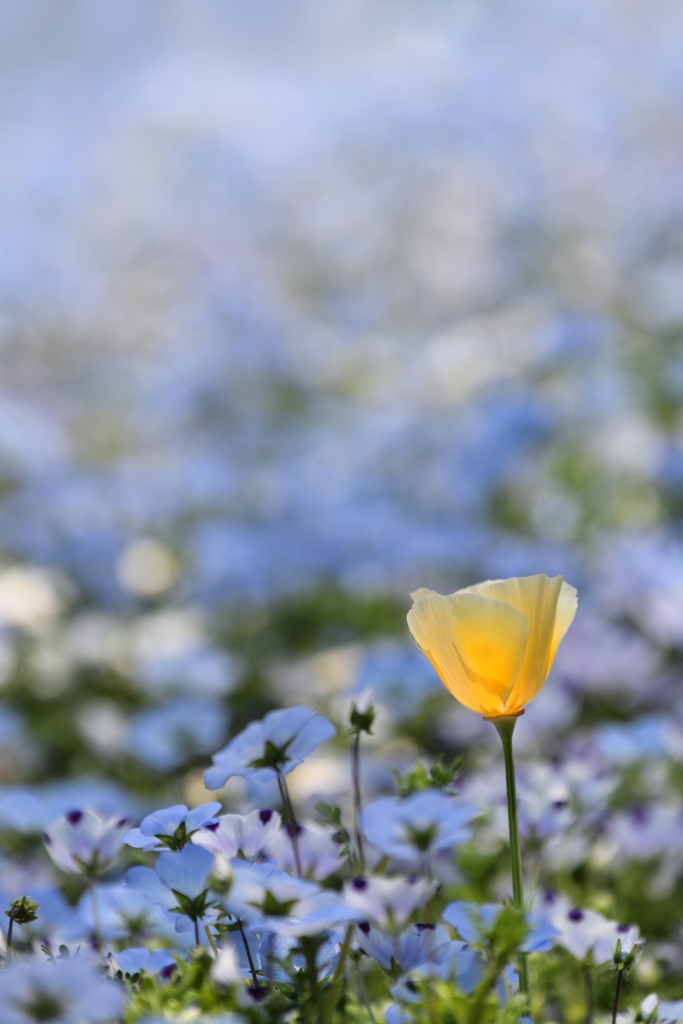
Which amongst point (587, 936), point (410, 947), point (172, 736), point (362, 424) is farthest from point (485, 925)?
point (362, 424)

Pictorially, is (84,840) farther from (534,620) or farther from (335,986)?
(534,620)

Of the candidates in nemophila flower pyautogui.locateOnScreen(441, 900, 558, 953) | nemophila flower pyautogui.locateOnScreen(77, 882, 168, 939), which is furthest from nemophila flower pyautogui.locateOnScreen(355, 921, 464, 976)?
nemophila flower pyautogui.locateOnScreen(77, 882, 168, 939)

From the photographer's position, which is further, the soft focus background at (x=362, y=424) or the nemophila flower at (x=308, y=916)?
the soft focus background at (x=362, y=424)

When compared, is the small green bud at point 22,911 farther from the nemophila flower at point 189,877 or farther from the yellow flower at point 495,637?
the yellow flower at point 495,637

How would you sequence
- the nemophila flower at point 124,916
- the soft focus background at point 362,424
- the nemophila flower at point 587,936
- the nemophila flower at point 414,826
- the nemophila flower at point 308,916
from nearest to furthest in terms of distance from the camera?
the nemophila flower at point 308,916, the nemophila flower at point 414,826, the nemophila flower at point 587,936, the nemophila flower at point 124,916, the soft focus background at point 362,424

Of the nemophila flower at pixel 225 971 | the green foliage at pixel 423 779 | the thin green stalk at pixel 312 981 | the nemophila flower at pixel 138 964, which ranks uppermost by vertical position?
the green foliage at pixel 423 779

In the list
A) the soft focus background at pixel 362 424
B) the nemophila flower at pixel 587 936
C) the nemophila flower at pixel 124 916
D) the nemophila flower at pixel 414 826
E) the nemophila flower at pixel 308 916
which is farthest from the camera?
the soft focus background at pixel 362 424

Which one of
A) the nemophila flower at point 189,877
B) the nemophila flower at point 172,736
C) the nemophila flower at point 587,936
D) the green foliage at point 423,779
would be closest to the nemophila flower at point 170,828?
the nemophila flower at point 189,877
